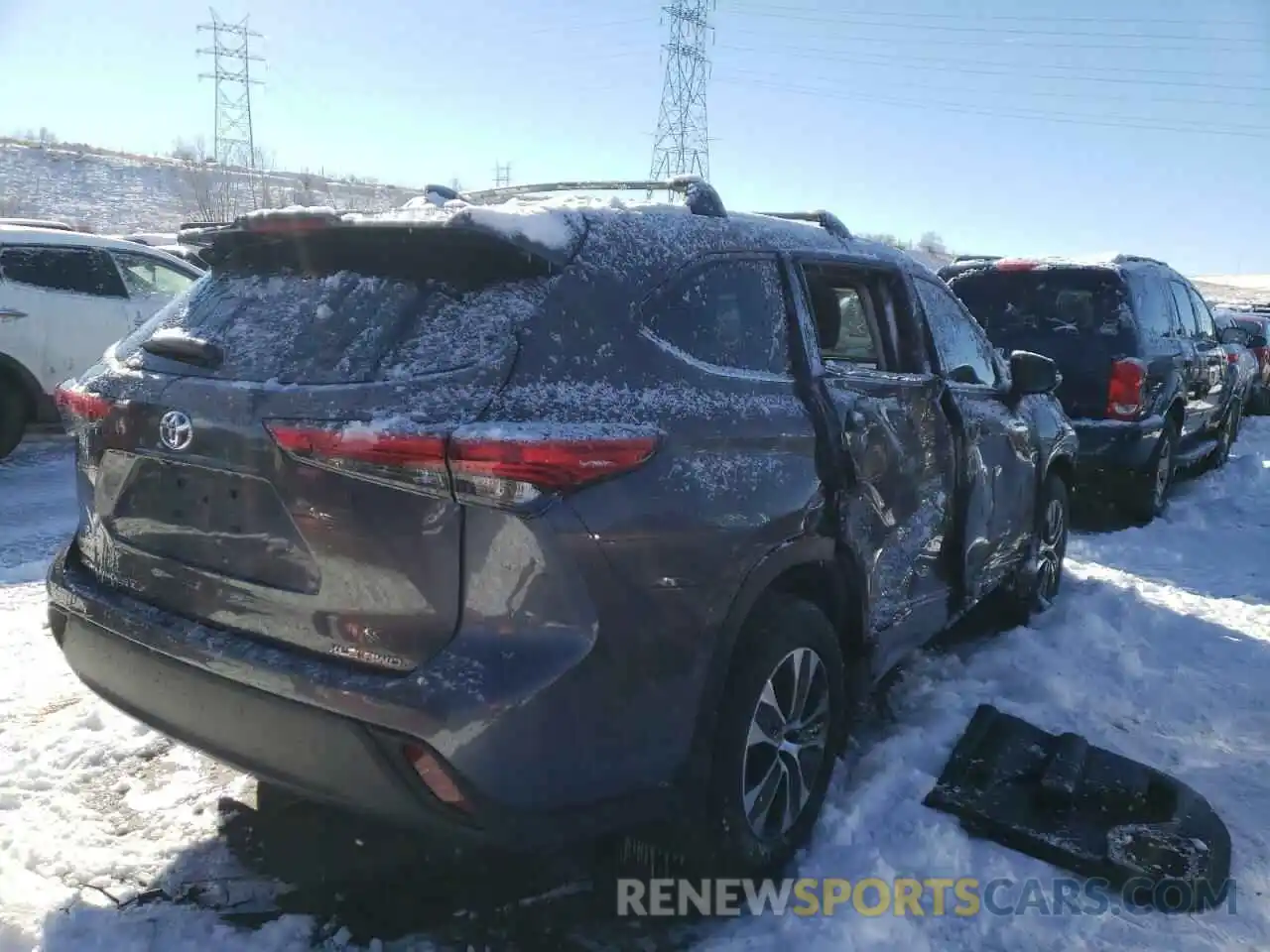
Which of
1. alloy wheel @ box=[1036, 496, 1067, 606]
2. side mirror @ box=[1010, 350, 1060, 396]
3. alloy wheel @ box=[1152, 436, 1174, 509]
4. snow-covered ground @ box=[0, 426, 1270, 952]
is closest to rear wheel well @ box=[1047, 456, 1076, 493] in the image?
alloy wheel @ box=[1036, 496, 1067, 606]

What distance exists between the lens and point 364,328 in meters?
2.34

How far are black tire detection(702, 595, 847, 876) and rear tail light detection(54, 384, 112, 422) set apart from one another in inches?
71.2

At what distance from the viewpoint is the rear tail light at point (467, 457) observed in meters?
2.07

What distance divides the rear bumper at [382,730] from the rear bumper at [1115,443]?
5860 mm

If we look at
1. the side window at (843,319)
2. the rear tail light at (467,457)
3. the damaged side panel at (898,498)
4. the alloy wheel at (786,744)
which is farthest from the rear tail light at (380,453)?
the side window at (843,319)

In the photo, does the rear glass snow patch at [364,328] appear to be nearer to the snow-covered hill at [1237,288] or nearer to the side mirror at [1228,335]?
the side mirror at [1228,335]

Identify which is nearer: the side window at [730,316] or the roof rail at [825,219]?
the side window at [730,316]

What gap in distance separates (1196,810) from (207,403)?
10.9 feet

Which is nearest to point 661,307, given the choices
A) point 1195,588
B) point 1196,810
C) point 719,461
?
point 719,461

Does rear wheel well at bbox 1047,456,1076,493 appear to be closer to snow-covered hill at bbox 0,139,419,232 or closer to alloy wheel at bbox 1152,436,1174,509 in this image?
alloy wheel at bbox 1152,436,1174,509

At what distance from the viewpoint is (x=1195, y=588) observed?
6199mm

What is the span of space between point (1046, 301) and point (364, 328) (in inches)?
253

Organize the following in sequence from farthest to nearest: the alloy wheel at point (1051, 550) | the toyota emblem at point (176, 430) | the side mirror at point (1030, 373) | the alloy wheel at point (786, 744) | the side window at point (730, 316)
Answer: the alloy wheel at point (1051, 550) → the side mirror at point (1030, 373) → the alloy wheel at point (786, 744) → the side window at point (730, 316) → the toyota emblem at point (176, 430)

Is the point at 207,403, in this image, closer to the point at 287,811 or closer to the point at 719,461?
the point at 719,461
